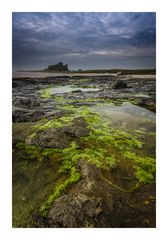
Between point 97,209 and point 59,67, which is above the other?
point 59,67

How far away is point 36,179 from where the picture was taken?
405 cm

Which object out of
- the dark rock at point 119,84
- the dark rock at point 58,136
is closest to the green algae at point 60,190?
the dark rock at point 58,136

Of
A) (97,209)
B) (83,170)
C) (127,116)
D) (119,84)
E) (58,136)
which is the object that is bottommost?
(97,209)

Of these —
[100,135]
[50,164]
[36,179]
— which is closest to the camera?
[36,179]

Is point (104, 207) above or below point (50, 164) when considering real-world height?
below

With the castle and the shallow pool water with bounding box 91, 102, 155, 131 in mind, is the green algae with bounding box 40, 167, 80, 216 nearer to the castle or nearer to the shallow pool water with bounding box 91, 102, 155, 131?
the shallow pool water with bounding box 91, 102, 155, 131

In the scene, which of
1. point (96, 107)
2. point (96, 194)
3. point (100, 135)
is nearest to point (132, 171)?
point (96, 194)

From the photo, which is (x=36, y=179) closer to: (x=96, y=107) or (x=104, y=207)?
(x=104, y=207)

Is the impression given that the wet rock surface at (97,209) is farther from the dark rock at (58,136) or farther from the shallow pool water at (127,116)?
the shallow pool water at (127,116)

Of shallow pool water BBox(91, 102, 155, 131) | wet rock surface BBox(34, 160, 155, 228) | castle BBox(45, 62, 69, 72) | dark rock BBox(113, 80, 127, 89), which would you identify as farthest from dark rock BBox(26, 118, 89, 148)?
dark rock BBox(113, 80, 127, 89)

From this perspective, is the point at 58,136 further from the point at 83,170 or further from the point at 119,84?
the point at 119,84

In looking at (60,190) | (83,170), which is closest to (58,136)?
(83,170)
